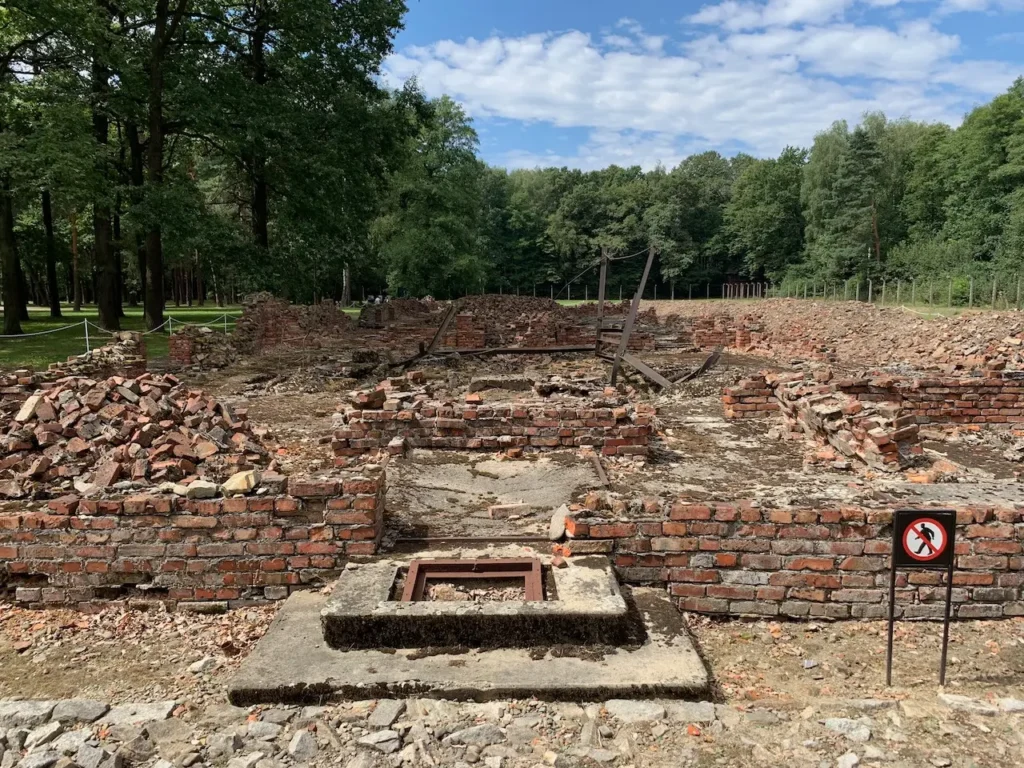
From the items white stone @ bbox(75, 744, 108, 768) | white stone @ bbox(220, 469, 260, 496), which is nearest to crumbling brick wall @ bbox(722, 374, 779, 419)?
white stone @ bbox(220, 469, 260, 496)

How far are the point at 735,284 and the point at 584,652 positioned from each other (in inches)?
2309

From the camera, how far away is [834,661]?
139 inches

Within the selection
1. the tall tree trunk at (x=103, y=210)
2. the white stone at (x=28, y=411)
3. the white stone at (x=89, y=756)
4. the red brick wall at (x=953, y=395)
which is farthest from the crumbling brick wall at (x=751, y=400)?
the tall tree trunk at (x=103, y=210)

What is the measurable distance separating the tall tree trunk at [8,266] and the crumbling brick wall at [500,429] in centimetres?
1758

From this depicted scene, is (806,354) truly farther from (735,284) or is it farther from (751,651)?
(735,284)

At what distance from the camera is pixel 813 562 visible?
3.93 m

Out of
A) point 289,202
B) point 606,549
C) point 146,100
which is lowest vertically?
point 606,549

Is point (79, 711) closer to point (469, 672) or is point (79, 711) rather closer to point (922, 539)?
point (469, 672)

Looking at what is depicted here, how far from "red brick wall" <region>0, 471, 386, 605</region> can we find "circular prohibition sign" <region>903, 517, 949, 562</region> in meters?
3.21

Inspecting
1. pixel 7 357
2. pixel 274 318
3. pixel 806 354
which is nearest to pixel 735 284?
pixel 806 354

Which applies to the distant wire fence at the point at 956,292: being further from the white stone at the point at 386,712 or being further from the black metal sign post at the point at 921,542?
the white stone at the point at 386,712

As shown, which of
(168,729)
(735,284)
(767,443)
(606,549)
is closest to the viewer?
(168,729)

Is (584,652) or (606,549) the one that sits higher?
(606,549)

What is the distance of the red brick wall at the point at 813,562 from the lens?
3.89 m
